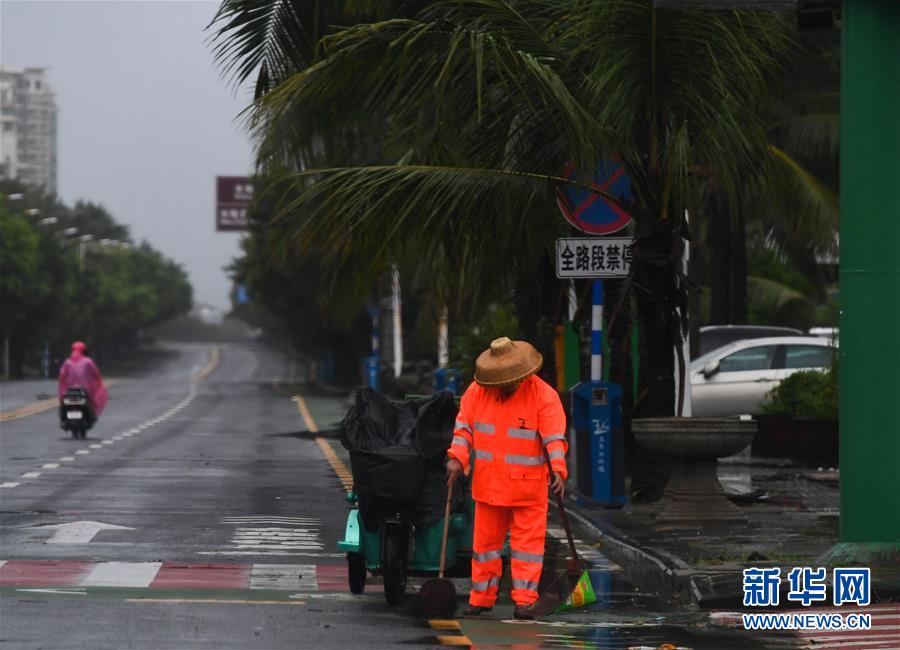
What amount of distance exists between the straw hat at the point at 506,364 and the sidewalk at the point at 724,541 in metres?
1.74

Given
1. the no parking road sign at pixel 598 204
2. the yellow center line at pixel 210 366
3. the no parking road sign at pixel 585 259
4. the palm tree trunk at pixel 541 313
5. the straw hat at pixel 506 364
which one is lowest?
the yellow center line at pixel 210 366

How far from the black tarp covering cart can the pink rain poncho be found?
22.0 m

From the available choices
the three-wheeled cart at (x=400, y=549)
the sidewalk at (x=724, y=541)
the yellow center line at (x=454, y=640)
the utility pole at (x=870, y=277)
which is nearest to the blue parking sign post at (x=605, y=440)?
the sidewalk at (x=724, y=541)

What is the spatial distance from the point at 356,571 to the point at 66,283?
96.9 metres

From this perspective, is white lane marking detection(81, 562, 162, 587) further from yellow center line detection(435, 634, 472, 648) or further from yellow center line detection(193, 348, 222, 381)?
yellow center line detection(193, 348, 222, 381)

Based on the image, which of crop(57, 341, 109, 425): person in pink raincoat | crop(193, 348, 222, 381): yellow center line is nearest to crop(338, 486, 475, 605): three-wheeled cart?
crop(57, 341, 109, 425): person in pink raincoat

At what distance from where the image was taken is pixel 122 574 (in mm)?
12023

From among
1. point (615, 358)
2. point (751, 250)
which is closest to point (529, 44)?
point (615, 358)

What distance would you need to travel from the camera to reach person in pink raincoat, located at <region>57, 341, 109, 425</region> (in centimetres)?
3269

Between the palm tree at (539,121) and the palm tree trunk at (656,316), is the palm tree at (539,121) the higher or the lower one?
the higher one

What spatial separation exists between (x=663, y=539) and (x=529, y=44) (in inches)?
190

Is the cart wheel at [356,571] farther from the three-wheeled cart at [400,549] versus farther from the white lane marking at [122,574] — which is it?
the white lane marking at [122,574]

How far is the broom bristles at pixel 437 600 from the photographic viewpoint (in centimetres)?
1048

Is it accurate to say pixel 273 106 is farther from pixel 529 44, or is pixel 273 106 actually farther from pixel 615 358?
pixel 615 358
